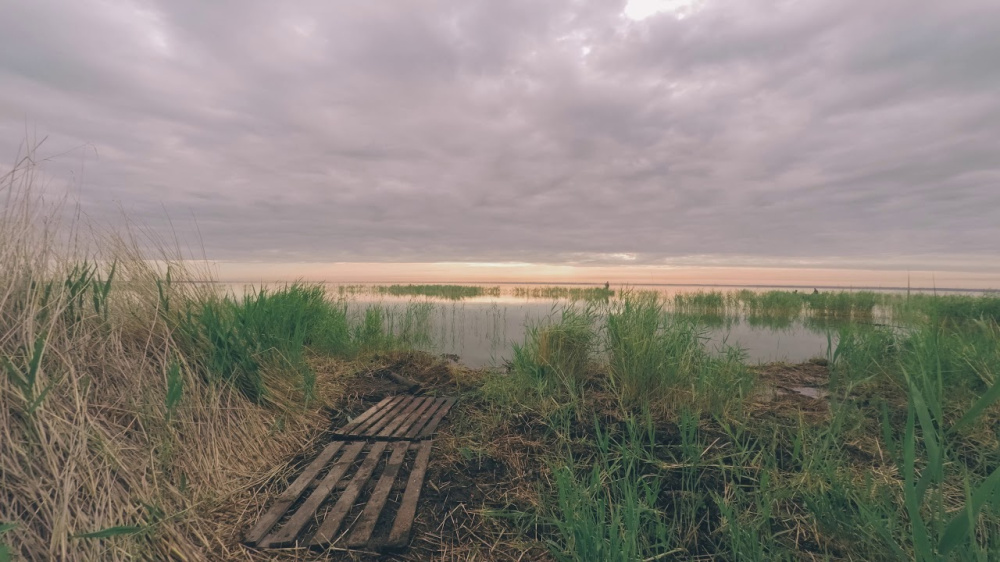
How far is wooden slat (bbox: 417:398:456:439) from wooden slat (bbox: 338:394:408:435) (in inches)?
21.4

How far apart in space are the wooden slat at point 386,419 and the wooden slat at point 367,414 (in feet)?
0.36

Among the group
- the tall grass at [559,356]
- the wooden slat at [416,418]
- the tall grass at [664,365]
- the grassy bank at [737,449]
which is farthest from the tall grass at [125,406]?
the tall grass at [664,365]

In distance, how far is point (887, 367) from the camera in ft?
15.8

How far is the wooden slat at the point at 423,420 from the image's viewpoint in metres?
3.96

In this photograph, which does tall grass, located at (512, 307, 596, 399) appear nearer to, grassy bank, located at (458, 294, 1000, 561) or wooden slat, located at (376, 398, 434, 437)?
grassy bank, located at (458, 294, 1000, 561)

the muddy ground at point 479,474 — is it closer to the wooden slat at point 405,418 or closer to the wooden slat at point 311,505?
the wooden slat at point 311,505

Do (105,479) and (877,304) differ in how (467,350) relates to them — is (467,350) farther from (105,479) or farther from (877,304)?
(877,304)

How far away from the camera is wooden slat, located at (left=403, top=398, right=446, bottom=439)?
3955mm

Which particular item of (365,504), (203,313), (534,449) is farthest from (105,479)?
(534,449)

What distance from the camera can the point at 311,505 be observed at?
2.74 metres

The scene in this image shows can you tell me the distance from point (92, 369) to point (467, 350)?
7.46 m

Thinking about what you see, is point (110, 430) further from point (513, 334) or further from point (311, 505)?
point (513, 334)

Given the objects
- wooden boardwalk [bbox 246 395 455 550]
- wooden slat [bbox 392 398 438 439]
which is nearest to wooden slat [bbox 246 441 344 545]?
wooden boardwalk [bbox 246 395 455 550]

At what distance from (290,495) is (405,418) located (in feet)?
5.21
